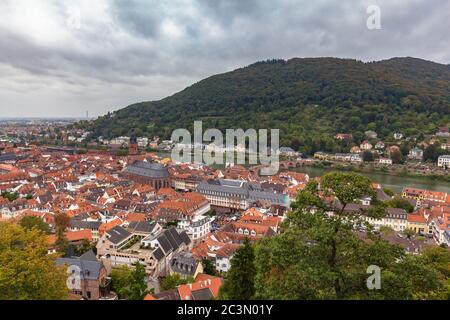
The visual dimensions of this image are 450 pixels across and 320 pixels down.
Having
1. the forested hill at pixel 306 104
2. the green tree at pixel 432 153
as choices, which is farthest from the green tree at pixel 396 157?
the forested hill at pixel 306 104

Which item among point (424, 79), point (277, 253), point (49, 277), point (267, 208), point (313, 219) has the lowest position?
point (267, 208)

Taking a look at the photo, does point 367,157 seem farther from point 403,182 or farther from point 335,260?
point 335,260

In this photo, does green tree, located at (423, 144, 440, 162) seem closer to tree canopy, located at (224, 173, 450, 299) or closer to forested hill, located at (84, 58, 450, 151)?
forested hill, located at (84, 58, 450, 151)

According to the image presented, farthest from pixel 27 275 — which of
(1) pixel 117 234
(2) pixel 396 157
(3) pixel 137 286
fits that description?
(2) pixel 396 157

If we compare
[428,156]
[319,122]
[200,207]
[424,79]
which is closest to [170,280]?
[200,207]

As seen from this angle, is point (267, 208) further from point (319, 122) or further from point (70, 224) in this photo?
point (319, 122)

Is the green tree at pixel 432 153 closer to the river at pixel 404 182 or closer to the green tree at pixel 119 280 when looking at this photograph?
the river at pixel 404 182

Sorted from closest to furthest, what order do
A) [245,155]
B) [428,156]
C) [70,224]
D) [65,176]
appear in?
[70,224]
[65,176]
[428,156]
[245,155]
